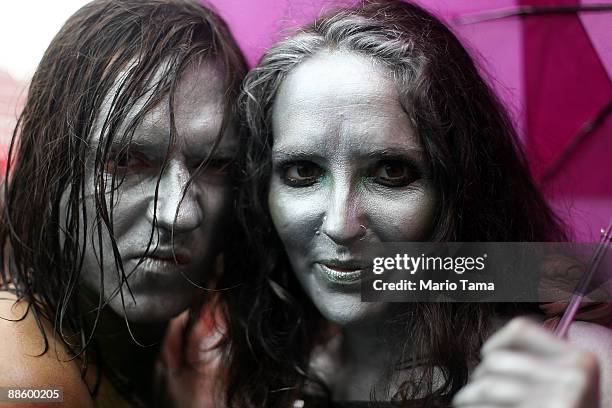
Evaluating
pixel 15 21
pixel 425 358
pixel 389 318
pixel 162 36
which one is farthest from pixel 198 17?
pixel 425 358

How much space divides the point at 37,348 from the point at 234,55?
2.67 ft

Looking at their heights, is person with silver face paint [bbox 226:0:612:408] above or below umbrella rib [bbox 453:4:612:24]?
below

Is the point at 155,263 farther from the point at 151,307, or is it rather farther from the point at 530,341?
the point at 530,341

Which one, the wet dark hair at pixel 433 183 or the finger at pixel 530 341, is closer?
the finger at pixel 530 341

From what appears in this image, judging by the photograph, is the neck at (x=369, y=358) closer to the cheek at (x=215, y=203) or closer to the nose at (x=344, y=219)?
the nose at (x=344, y=219)

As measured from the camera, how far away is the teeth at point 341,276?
5.17 ft

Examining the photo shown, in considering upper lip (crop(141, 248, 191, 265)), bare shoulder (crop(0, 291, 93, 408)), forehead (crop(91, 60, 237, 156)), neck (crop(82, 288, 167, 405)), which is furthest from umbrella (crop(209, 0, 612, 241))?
bare shoulder (crop(0, 291, 93, 408))

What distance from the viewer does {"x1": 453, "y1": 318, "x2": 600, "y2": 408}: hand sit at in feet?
3.58

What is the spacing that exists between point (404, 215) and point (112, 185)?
66cm

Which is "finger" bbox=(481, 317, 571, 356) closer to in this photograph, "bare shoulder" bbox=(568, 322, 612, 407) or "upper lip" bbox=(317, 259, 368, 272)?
"bare shoulder" bbox=(568, 322, 612, 407)

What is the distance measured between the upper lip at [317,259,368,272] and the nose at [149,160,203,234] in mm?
337

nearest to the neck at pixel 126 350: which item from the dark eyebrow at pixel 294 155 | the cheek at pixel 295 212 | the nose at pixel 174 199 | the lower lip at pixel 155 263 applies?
the lower lip at pixel 155 263

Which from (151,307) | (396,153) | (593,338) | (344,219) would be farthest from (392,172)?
(151,307)

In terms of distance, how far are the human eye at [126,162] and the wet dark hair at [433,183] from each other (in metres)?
0.24
